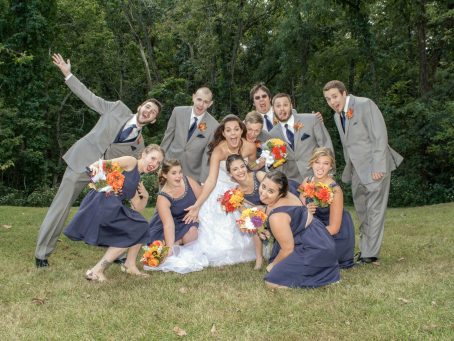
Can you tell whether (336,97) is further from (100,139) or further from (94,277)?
(94,277)

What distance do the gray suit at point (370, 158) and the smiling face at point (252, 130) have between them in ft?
3.93

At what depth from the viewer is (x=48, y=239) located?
7.24 m

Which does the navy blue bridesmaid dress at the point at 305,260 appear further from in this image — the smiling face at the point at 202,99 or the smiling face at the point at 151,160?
the smiling face at the point at 202,99

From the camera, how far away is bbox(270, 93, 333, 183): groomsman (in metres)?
7.32

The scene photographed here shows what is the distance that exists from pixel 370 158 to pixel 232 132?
190cm

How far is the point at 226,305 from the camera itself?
16.9 ft

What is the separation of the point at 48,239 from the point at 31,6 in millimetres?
20416

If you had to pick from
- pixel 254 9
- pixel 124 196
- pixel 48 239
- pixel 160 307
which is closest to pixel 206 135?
pixel 124 196

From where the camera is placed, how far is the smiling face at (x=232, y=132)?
7.16 m

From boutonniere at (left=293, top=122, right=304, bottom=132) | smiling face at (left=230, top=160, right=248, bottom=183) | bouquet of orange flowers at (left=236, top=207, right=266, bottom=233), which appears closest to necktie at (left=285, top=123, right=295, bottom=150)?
boutonniere at (left=293, top=122, right=304, bottom=132)

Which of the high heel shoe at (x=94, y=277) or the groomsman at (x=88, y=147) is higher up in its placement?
the groomsman at (x=88, y=147)

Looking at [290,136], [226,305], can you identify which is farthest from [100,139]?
[226,305]

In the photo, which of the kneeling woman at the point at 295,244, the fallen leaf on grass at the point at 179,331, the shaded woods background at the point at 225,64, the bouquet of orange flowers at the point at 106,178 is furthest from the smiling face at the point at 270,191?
the shaded woods background at the point at 225,64

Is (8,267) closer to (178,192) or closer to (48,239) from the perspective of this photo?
(48,239)
